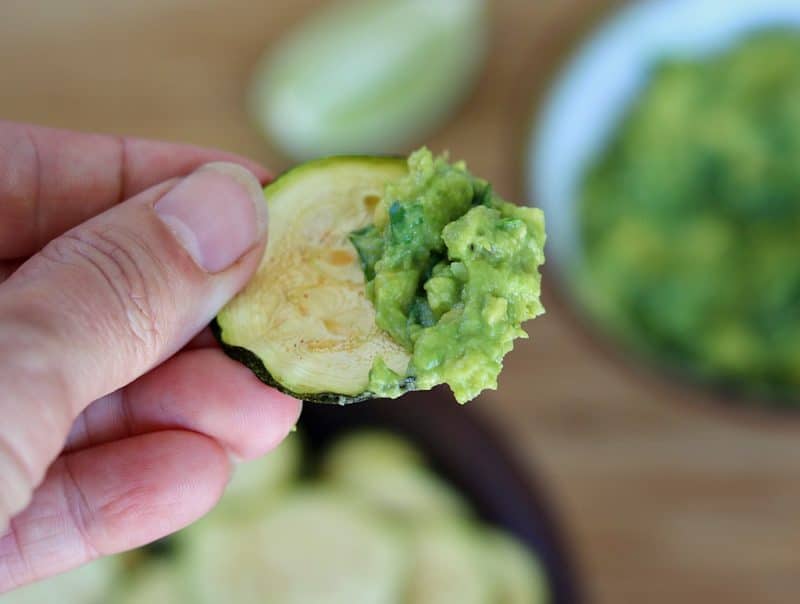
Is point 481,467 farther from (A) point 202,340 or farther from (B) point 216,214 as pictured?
(B) point 216,214

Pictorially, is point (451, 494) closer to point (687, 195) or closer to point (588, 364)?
point (588, 364)

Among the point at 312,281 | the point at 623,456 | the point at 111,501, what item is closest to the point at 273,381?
the point at 312,281

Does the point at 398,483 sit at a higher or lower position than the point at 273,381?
lower

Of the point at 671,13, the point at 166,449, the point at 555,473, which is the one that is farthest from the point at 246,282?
the point at 671,13

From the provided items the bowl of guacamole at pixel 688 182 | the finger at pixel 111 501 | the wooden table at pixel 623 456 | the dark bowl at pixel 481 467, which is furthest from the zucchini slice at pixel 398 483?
the finger at pixel 111 501

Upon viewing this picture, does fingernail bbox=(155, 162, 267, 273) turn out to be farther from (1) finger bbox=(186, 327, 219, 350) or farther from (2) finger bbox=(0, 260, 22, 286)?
(2) finger bbox=(0, 260, 22, 286)

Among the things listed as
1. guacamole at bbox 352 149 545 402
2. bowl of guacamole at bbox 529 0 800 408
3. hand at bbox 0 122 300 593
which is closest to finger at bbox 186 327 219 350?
hand at bbox 0 122 300 593
